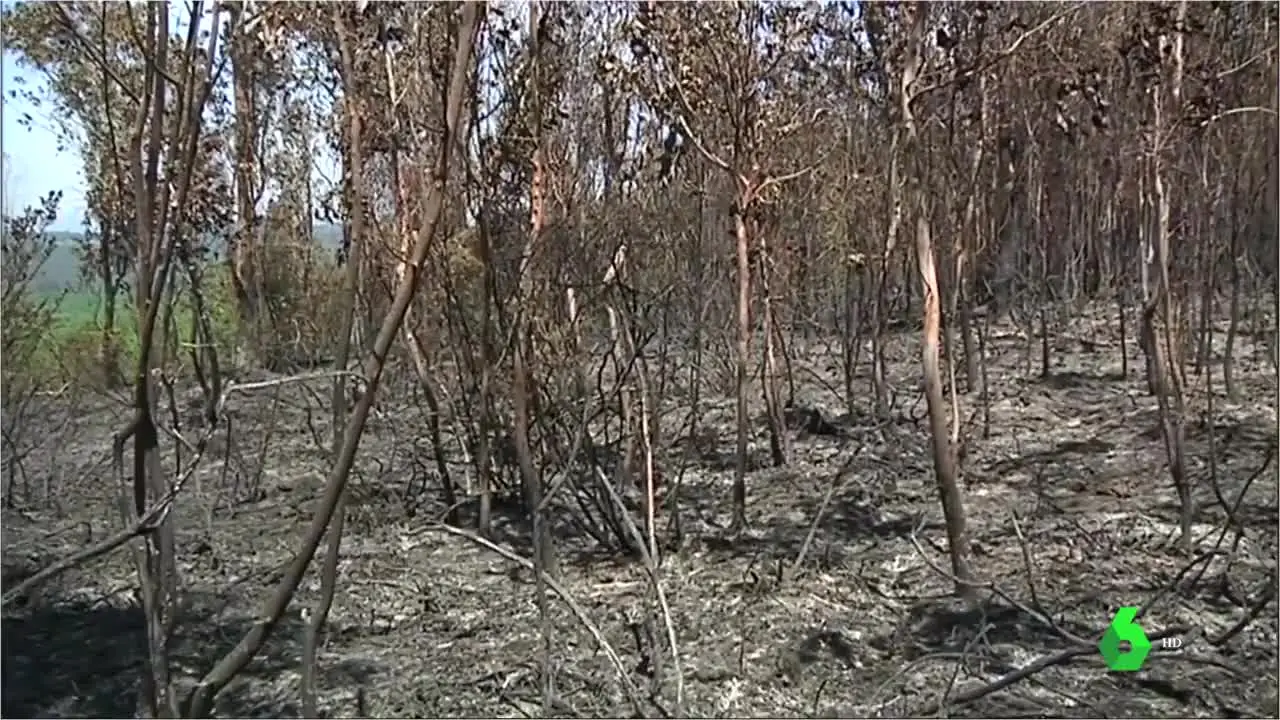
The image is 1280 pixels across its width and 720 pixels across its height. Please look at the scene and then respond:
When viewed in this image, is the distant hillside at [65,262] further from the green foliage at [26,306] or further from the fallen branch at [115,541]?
the fallen branch at [115,541]

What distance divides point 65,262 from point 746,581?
12.7ft

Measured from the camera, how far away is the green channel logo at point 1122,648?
3425 millimetres

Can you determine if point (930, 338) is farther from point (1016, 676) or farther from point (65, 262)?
point (65, 262)

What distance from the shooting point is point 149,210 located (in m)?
1.80

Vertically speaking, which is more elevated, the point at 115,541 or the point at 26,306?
the point at 26,306

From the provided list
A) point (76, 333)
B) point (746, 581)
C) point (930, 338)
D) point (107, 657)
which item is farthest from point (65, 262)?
point (930, 338)

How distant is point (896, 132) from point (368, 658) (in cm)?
269

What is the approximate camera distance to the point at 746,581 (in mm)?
4523

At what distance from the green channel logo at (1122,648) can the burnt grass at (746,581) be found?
5cm

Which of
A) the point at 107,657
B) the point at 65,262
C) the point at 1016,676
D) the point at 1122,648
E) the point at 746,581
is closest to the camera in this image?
the point at 1016,676

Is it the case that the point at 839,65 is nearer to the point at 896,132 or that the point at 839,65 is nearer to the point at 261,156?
the point at 896,132

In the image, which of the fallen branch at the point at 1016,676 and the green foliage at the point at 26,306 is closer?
the fallen branch at the point at 1016,676

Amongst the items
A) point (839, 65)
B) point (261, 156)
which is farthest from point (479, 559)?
point (261, 156)

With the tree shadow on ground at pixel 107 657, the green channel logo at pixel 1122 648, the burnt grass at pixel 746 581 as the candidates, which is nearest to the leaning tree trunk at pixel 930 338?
the burnt grass at pixel 746 581
